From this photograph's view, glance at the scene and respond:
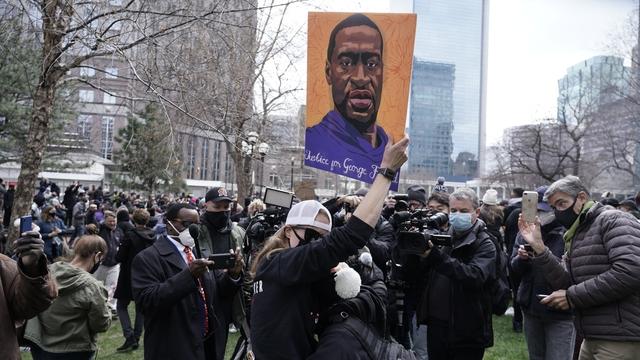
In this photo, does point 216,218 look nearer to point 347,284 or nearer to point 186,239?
point 186,239

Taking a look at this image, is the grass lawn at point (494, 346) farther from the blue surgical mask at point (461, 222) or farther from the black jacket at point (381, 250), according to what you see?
the blue surgical mask at point (461, 222)

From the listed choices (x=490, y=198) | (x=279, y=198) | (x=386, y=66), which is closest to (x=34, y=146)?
(x=279, y=198)

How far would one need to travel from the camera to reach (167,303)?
3859 millimetres

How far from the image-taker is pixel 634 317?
3.68 meters

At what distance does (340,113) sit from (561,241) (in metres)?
2.77

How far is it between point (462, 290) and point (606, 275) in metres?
1.18

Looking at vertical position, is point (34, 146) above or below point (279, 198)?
above

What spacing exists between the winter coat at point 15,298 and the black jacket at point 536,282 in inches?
171

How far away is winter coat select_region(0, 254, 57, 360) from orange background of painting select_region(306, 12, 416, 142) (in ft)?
9.82

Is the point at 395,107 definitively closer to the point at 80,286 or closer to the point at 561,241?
the point at 561,241

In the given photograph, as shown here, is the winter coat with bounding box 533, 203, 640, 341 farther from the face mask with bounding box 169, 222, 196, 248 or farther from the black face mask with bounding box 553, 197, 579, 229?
the face mask with bounding box 169, 222, 196, 248

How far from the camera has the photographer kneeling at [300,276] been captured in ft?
8.63

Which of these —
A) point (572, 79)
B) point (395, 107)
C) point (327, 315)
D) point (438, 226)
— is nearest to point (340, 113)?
point (395, 107)

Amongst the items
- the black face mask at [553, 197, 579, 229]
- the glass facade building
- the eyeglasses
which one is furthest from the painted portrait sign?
the glass facade building
